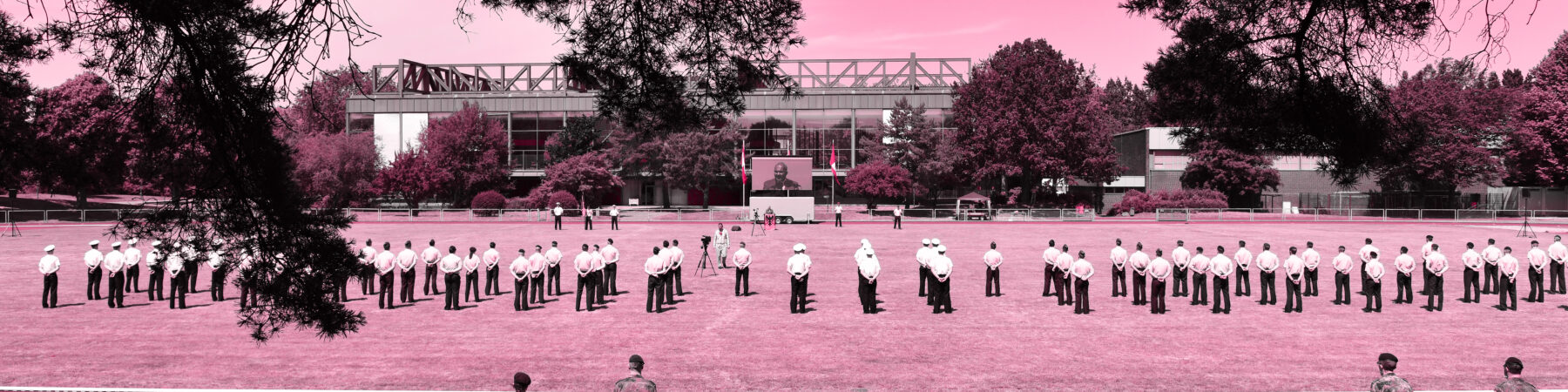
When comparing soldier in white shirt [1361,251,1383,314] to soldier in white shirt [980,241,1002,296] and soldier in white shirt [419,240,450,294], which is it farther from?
soldier in white shirt [419,240,450,294]

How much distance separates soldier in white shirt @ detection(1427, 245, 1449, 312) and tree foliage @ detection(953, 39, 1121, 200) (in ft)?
116

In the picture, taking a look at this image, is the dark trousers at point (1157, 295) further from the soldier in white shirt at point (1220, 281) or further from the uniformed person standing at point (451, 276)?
the uniformed person standing at point (451, 276)

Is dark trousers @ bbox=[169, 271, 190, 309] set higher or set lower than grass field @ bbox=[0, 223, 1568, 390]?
higher

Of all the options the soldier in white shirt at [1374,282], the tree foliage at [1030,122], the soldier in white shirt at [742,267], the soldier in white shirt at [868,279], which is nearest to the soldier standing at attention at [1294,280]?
the soldier in white shirt at [1374,282]

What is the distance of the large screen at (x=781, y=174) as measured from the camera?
1927 inches

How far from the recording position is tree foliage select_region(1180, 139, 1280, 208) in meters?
57.0

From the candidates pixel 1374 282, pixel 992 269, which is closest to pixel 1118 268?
pixel 992 269

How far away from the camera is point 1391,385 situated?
644 cm

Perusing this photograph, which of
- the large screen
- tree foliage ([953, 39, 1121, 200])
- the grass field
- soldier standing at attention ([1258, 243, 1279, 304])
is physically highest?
tree foliage ([953, 39, 1121, 200])

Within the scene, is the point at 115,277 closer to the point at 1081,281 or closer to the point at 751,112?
the point at 1081,281

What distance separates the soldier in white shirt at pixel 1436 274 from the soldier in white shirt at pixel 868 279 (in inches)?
399

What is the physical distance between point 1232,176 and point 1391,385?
56.9 metres

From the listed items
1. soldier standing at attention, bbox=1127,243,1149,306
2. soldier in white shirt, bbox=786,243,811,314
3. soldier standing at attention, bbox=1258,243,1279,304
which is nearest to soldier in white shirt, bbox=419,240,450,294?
soldier in white shirt, bbox=786,243,811,314

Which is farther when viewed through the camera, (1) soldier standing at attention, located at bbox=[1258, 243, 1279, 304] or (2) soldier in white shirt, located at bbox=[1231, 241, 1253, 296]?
(2) soldier in white shirt, located at bbox=[1231, 241, 1253, 296]
